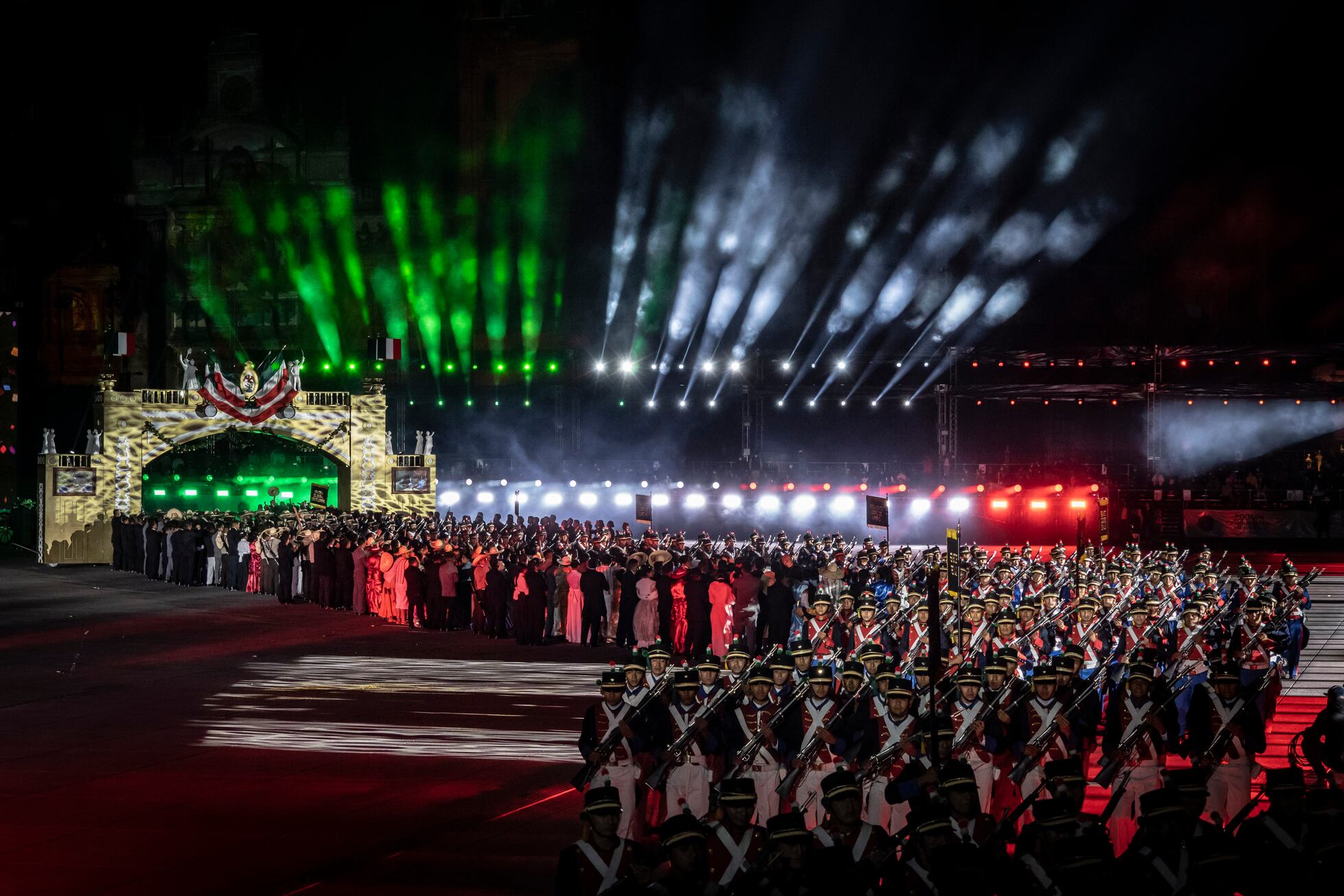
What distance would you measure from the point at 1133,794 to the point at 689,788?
3.52m

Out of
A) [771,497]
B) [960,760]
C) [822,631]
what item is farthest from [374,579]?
[960,760]

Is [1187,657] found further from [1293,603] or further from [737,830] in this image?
[737,830]

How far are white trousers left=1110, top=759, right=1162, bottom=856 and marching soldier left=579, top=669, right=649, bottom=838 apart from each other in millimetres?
3766

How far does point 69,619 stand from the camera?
26125 mm

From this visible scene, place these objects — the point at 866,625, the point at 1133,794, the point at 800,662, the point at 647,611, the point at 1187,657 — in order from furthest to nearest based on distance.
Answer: the point at 647,611
the point at 866,625
the point at 1187,657
the point at 800,662
the point at 1133,794

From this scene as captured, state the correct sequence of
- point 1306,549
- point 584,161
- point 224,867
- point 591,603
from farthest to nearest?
1. point 584,161
2. point 1306,549
3. point 591,603
4. point 224,867

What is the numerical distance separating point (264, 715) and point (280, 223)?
4323 cm

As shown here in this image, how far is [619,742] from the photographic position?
32.0 feet

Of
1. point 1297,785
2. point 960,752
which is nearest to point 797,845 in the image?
point 1297,785

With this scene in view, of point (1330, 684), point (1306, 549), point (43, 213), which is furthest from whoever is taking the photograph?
point (43, 213)

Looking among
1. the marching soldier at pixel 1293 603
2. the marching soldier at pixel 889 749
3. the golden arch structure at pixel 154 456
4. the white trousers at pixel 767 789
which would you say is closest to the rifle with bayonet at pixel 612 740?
the white trousers at pixel 767 789

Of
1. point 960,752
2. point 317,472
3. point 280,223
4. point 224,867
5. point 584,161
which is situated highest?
point 584,161

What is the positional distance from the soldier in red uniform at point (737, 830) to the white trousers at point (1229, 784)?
14.8ft

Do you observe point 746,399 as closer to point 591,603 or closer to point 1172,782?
point 591,603
